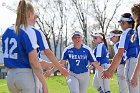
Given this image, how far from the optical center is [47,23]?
5491 cm

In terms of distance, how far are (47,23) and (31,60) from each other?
4975cm

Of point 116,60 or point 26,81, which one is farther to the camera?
point 116,60

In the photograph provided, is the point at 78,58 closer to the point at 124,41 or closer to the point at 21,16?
the point at 124,41

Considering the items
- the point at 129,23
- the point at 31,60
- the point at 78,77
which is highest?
the point at 129,23

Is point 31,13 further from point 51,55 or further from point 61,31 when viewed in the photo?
point 61,31

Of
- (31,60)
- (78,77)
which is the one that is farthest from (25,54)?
(78,77)

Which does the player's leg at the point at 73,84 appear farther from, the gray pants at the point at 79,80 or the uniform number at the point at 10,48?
the uniform number at the point at 10,48

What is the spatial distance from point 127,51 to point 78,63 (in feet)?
7.69

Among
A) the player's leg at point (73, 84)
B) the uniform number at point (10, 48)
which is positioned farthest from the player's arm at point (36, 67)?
the player's leg at point (73, 84)

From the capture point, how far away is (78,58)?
996cm

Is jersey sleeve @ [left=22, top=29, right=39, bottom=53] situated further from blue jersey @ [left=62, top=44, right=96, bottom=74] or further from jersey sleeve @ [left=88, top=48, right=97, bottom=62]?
jersey sleeve @ [left=88, top=48, right=97, bottom=62]

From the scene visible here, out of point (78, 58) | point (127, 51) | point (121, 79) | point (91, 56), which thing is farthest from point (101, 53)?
point (127, 51)

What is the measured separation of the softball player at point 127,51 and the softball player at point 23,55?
224 centimetres

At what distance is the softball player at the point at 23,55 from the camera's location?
5.39 metres
